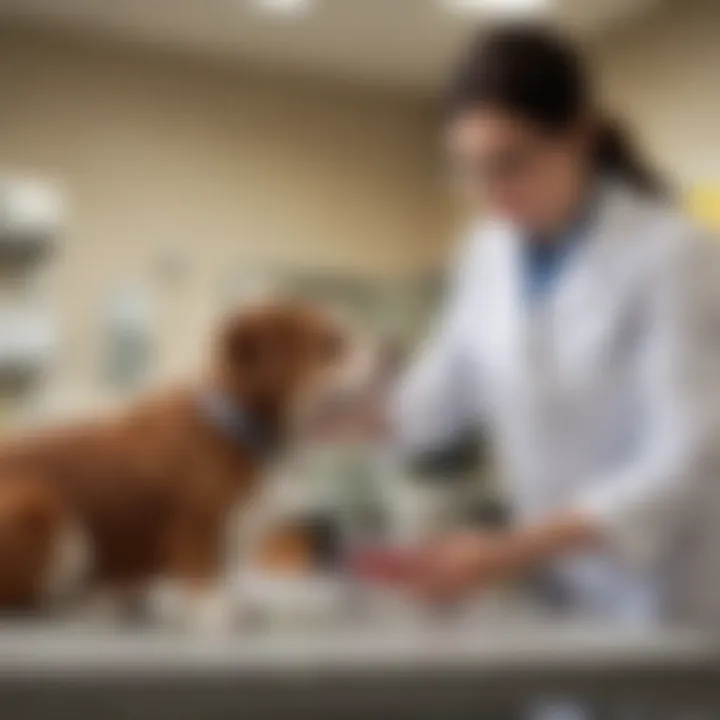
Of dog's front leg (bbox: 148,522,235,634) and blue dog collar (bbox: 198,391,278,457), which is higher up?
blue dog collar (bbox: 198,391,278,457)

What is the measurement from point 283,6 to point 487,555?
37cm

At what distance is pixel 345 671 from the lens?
65cm

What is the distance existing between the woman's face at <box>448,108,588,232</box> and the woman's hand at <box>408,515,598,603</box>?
0.19 metres

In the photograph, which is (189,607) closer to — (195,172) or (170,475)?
(170,475)

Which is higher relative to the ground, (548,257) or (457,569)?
(548,257)

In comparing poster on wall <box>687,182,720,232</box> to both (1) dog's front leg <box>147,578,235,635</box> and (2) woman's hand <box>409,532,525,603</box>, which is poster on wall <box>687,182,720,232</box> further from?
(1) dog's front leg <box>147,578,235,635</box>

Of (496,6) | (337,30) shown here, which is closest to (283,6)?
(337,30)

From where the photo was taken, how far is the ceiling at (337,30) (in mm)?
770

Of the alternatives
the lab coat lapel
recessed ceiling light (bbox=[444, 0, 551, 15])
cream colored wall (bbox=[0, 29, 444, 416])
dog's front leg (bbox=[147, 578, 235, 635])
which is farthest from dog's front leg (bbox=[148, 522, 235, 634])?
recessed ceiling light (bbox=[444, 0, 551, 15])

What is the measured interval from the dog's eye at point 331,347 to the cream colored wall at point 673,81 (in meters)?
0.24

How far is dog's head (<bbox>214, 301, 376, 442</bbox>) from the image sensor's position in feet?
2.39

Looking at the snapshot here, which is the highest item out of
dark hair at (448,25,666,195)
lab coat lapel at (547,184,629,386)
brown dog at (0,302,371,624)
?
dark hair at (448,25,666,195)

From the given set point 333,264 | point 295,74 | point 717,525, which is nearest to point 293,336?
point 333,264

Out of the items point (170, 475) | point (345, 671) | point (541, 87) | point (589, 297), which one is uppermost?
point (541, 87)
